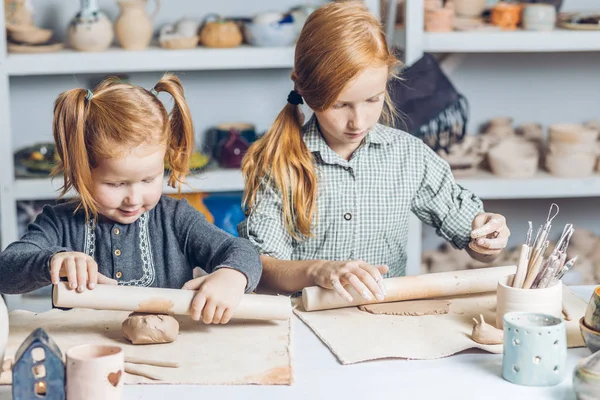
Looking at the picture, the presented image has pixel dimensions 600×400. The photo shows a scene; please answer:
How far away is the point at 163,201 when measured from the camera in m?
1.46

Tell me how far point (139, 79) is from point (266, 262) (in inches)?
59.8

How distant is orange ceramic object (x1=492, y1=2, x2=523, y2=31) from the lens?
8.36 ft

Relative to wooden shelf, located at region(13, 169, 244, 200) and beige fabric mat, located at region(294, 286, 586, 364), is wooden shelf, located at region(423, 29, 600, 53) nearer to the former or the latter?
wooden shelf, located at region(13, 169, 244, 200)

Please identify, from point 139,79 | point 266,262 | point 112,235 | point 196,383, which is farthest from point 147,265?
point 139,79

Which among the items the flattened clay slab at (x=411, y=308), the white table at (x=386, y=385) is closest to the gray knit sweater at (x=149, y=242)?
the flattened clay slab at (x=411, y=308)

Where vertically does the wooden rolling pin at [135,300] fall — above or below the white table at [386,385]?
above

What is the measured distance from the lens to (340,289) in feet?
4.06

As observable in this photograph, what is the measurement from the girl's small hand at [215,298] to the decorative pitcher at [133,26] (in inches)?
58.0

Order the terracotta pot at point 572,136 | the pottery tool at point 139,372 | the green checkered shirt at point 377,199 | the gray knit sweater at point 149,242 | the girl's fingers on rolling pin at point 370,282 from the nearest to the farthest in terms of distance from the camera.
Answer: the pottery tool at point 139,372 → the girl's fingers on rolling pin at point 370,282 → the gray knit sweater at point 149,242 → the green checkered shirt at point 377,199 → the terracotta pot at point 572,136

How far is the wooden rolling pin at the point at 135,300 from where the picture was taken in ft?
3.71

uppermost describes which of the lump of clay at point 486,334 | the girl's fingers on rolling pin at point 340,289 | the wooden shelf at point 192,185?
the girl's fingers on rolling pin at point 340,289

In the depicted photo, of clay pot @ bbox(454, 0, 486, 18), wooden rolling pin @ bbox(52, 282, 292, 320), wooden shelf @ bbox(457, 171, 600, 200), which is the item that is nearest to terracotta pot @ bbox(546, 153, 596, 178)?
wooden shelf @ bbox(457, 171, 600, 200)

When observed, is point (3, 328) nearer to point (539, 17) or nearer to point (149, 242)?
point (149, 242)

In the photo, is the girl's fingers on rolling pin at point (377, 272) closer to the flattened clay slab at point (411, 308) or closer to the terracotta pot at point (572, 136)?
the flattened clay slab at point (411, 308)
